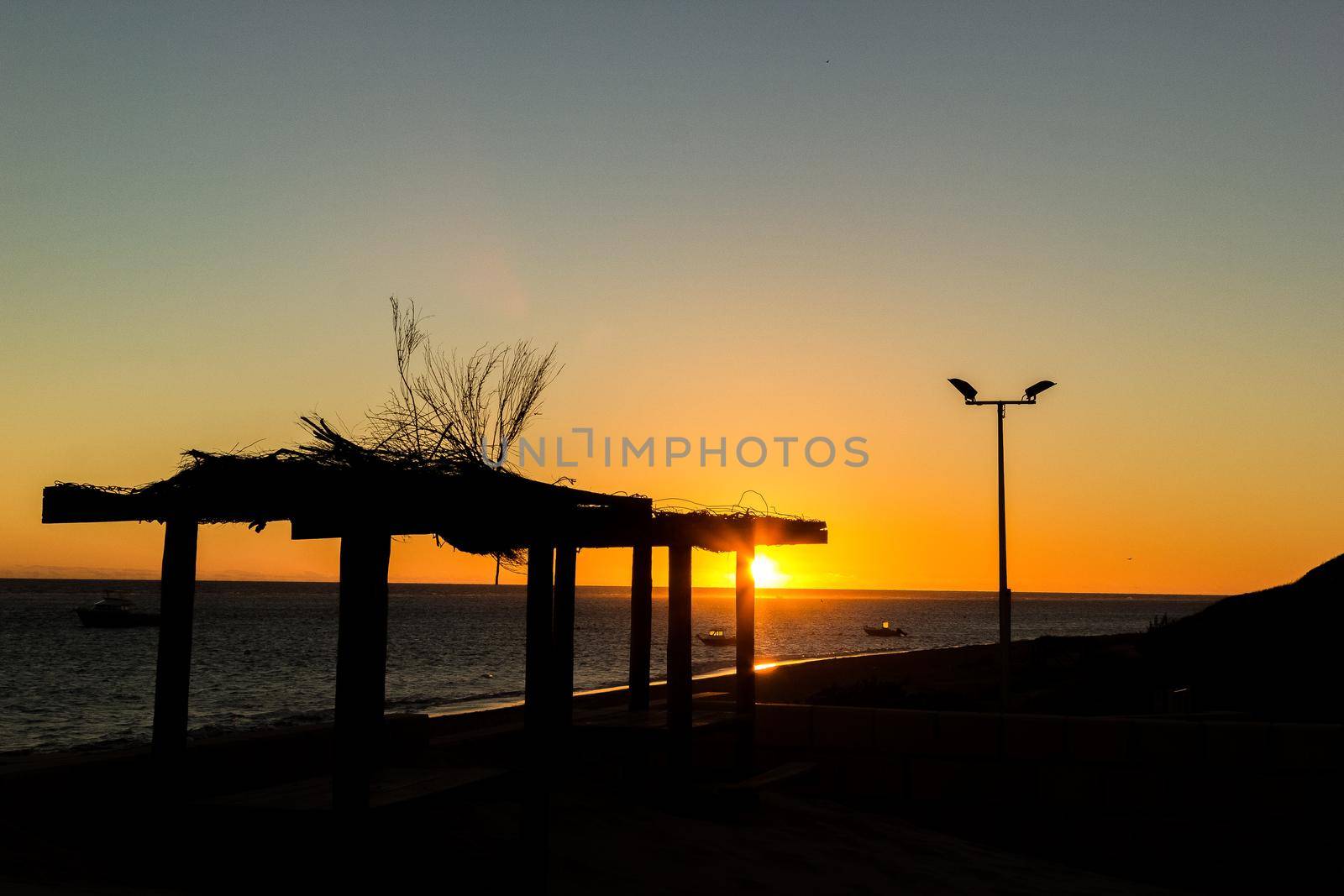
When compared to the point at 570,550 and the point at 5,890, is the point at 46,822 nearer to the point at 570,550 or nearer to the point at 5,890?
the point at 5,890

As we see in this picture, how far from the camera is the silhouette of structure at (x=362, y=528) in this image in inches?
305

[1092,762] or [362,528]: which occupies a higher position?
[362,528]

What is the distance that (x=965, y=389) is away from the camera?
1900 cm

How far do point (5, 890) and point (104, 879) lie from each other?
1.18 meters

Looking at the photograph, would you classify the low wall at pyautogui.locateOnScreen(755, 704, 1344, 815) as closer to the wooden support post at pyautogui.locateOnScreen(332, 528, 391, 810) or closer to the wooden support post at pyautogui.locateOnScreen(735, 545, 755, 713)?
the wooden support post at pyautogui.locateOnScreen(735, 545, 755, 713)

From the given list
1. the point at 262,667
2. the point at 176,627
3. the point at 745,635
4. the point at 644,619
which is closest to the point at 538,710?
the point at 176,627

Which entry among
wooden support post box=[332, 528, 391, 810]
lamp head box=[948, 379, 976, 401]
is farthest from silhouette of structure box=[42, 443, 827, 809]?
lamp head box=[948, 379, 976, 401]

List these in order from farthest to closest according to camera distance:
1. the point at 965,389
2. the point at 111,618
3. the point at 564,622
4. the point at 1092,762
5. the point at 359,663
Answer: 1. the point at 111,618
2. the point at 965,389
3. the point at 1092,762
4. the point at 564,622
5. the point at 359,663

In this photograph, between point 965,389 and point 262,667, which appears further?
point 262,667

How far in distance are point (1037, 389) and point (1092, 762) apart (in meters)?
7.75

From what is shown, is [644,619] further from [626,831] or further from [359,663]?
[359,663]

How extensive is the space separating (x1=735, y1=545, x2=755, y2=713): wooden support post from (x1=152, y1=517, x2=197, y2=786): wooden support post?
614cm

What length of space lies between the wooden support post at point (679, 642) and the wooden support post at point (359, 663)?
4.52 metres

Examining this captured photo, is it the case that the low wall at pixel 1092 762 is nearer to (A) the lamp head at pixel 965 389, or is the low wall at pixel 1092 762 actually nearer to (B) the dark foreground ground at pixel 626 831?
(B) the dark foreground ground at pixel 626 831
